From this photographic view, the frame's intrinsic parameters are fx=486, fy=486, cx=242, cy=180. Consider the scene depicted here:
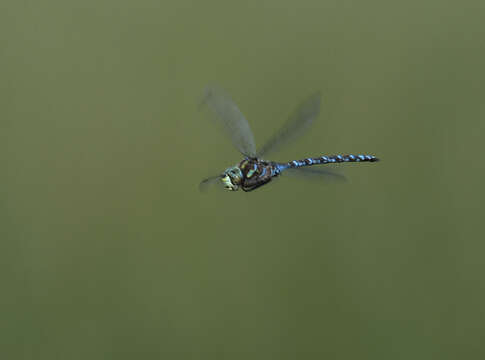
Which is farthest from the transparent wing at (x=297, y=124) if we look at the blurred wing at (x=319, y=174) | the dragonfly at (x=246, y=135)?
the blurred wing at (x=319, y=174)

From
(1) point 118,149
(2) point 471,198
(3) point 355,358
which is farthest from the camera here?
(1) point 118,149

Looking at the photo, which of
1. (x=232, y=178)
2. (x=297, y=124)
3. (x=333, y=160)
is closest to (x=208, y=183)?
(x=232, y=178)

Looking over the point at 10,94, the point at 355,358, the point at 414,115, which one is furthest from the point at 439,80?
the point at 10,94

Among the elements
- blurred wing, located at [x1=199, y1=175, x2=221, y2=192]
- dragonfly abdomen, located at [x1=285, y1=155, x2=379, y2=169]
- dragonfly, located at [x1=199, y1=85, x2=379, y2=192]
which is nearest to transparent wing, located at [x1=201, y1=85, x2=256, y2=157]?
dragonfly, located at [x1=199, y1=85, x2=379, y2=192]

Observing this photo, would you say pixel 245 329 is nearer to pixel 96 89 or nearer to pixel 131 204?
pixel 131 204

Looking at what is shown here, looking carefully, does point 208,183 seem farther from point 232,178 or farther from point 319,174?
point 319,174

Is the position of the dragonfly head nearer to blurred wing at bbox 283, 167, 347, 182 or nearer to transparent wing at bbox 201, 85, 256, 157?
transparent wing at bbox 201, 85, 256, 157
